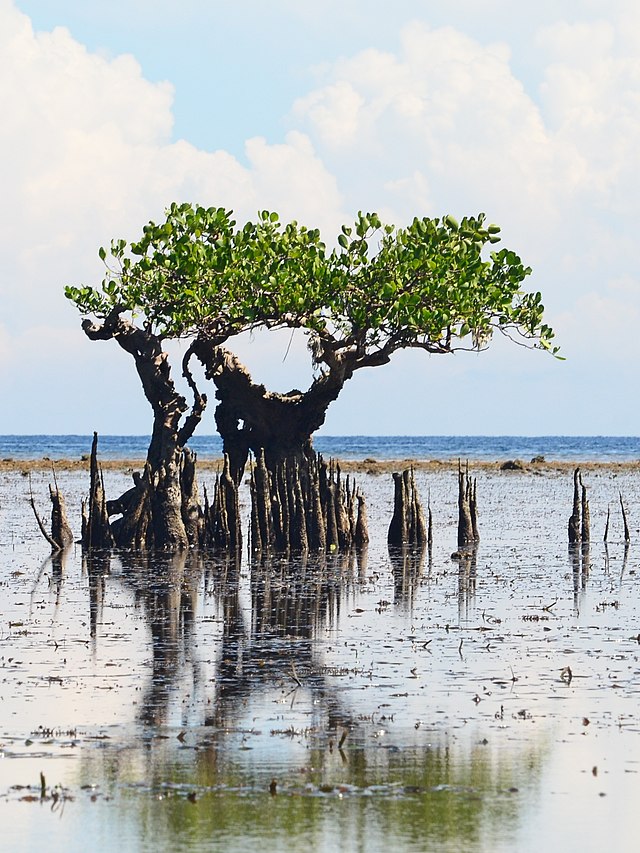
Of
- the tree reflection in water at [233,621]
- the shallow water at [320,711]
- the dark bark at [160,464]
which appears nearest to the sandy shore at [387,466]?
the dark bark at [160,464]

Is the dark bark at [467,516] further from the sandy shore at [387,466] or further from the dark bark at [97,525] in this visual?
the sandy shore at [387,466]

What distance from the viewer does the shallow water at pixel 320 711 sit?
10453mm

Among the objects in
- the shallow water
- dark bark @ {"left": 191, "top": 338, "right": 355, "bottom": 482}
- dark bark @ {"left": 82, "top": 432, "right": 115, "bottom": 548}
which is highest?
dark bark @ {"left": 191, "top": 338, "right": 355, "bottom": 482}

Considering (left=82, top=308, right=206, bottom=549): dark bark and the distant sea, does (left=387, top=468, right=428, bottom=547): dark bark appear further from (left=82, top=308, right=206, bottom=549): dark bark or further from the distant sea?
the distant sea

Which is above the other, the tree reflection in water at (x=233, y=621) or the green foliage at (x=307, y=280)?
the green foliage at (x=307, y=280)

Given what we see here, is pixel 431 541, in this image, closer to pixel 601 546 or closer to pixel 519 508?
pixel 601 546

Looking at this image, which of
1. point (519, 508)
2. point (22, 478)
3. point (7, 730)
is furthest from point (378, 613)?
point (22, 478)

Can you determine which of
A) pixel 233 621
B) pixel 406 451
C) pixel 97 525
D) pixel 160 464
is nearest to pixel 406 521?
pixel 160 464

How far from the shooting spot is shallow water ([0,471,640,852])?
10.5 meters

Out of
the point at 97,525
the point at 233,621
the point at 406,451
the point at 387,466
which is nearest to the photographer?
the point at 233,621

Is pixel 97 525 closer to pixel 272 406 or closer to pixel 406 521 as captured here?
pixel 272 406

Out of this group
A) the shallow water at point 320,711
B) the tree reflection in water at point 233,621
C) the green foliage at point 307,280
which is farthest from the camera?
the green foliage at point 307,280

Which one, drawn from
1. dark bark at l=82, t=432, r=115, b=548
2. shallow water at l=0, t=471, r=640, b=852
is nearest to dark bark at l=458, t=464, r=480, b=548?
shallow water at l=0, t=471, r=640, b=852

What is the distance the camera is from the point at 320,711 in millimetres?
14242
